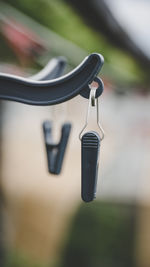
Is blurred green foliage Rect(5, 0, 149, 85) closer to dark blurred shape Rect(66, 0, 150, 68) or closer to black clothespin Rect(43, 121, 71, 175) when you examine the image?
dark blurred shape Rect(66, 0, 150, 68)

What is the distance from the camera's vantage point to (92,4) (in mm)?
2154

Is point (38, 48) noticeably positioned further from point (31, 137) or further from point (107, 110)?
point (107, 110)

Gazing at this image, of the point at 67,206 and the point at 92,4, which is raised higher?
the point at 92,4

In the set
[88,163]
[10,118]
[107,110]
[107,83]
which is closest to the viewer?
[88,163]

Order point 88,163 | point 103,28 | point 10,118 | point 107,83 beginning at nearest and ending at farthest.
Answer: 1. point 88,163
2. point 103,28
3. point 107,83
4. point 10,118

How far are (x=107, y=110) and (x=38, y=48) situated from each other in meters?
3.06

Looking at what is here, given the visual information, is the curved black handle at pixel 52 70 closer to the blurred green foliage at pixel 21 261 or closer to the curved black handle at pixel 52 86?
the curved black handle at pixel 52 86

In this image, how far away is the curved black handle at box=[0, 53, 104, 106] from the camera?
54 cm

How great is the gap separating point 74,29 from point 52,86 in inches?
92.2

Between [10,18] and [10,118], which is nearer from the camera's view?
[10,18]

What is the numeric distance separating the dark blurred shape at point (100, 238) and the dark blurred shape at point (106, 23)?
4.85 feet

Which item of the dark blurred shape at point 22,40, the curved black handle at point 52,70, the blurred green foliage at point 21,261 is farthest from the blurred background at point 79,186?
the curved black handle at point 52,70

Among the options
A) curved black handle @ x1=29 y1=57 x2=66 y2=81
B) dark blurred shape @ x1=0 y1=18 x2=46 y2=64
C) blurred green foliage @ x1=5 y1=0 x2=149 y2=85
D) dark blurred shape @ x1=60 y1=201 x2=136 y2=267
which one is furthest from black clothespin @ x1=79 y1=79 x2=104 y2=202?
dark blurred shape @ x1=60 y1=201 x2=136 y2=267

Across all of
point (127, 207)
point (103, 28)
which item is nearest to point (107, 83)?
point (103, 28)
